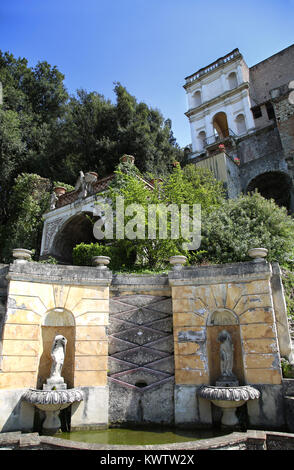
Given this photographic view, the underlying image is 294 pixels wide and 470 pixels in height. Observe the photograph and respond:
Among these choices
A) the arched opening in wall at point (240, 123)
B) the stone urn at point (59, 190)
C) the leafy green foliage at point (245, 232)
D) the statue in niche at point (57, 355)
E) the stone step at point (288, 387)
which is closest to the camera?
the stone step at point (288, 387)

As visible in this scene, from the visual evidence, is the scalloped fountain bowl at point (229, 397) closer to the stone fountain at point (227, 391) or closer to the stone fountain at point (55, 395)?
the stone fountain at point (227, 391)

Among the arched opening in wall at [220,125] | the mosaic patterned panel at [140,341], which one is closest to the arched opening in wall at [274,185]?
the arched opening in wall at [220,125]

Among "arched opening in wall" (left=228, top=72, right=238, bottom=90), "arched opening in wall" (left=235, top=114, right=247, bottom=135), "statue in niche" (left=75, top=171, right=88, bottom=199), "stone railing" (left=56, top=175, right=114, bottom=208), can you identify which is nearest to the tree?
"stone railing" (left=56, top=175, right=114, bottom=208)

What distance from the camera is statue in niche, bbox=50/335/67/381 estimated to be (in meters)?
6.52

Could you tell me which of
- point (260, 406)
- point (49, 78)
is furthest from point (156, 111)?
point (260, 406)

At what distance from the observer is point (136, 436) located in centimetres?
586

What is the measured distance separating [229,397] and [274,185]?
60.0 ft

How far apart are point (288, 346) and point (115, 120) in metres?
18.2

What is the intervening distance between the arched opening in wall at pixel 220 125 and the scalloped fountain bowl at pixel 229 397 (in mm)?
25163

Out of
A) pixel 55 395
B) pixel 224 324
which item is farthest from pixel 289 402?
pixel 55 395

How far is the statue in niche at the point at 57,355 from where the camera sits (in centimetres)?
652

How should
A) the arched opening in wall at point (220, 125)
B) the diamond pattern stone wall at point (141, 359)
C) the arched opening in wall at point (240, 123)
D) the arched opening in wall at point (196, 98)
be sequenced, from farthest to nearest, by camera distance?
the arched opening in wall at point (196, 98)
the arched opening in wall at point (220, 125)
the arched opening in wall at point (240, 123)
the diamond pattern stone wall at point (141, 359)

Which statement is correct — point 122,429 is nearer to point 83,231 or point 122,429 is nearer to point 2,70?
point 83,231

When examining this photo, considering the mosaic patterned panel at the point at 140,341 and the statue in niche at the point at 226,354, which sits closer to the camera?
Result: the statue in niche at the point at 226,354
